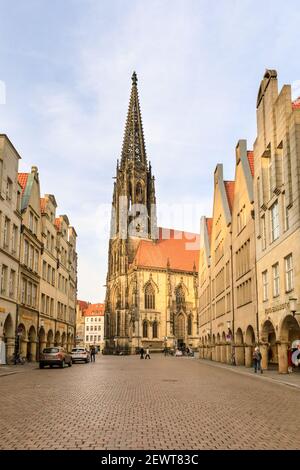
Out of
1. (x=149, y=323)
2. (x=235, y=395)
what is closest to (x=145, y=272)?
(x=149, y=323)

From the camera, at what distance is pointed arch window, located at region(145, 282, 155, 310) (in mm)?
102625

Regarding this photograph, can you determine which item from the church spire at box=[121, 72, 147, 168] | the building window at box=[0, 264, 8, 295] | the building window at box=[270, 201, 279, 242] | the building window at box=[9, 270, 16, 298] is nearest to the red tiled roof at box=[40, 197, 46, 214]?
the building window at box=[9, 270, 16, 298]

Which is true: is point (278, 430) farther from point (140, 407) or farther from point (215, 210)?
point (215, 210)

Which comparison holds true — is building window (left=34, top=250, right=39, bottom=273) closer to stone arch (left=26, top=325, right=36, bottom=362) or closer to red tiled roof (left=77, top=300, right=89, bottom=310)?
stone arch (left=26, top=325, right=36, bottom=362)

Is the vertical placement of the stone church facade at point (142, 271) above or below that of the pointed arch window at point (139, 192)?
below

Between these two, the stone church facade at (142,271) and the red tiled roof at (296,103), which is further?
the stone church facade at (142,271)

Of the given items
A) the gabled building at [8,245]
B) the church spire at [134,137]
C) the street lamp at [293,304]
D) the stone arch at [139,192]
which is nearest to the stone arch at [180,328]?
the stone arch at [139,192]

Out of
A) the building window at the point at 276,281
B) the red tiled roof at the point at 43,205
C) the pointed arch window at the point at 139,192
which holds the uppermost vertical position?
the pointed arch window at the point at 139,192

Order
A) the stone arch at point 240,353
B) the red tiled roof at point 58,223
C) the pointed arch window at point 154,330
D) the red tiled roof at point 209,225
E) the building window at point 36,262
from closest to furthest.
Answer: the stone arch at point 240,353 < the building window at point 36,262 < the red tiled roof at point 58,223 < the red tiled roof at point 209,225 < the pointed arch window at point 154,330

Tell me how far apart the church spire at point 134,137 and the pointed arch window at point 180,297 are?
97.0 ft

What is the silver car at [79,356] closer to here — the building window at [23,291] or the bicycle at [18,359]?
the building window at [23,291]

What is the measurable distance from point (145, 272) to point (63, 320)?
46249mm

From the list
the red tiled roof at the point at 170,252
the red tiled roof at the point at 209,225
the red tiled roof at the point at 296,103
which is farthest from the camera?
the red tiled roof at the point at 170,252

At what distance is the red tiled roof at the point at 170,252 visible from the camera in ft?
355
